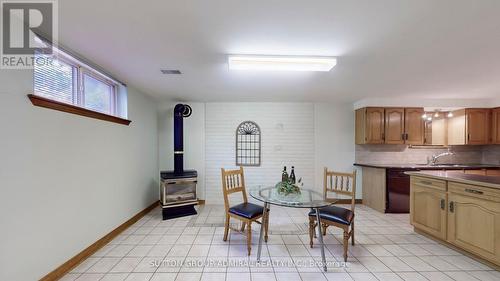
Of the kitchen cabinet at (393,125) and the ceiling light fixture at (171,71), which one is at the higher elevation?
the ceiling light fixture at (171,71)

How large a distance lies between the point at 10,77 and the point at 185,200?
2784 millimetres

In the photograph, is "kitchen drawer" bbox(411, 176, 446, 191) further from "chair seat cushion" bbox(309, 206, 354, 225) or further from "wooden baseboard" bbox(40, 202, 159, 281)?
"wooden baseboard" bbox(40, 202, 159, 281)

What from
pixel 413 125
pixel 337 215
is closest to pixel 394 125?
pixel 413 125

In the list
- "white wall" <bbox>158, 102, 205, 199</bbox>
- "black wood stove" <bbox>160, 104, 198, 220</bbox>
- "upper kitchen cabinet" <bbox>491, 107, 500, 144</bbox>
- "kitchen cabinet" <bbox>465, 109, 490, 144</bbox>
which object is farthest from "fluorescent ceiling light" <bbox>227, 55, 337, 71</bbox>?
"upper kitchen cabinet" <bbox>491, 107, 500, 144</bbox>

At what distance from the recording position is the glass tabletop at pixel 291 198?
85.5 inches

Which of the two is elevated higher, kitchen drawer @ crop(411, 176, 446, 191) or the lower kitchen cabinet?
kitchen drawer @ crop(411, 176, 446, 191)

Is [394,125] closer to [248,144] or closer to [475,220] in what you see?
[475,220]

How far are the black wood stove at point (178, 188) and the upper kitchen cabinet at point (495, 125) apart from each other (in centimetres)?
596

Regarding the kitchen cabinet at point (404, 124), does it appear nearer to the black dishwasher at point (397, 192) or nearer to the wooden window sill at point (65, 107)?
the black dishwasher at point (397, 192)

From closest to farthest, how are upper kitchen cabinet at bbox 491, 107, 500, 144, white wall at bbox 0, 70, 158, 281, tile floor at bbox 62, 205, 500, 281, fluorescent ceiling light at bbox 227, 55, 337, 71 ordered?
white wall at bbox 0, 70, 158, 281 → tile floor at bbox 62, 205, 500, 281 → fluorescent ceiling light at bbox 227, 55, 337, 71 → upper kitchen cabinet at bbox 491, 107, 500, 144

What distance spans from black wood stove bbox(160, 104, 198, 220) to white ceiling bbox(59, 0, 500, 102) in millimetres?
1181

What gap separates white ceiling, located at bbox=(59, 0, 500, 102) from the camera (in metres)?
1.45

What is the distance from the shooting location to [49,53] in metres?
Result: 2.03

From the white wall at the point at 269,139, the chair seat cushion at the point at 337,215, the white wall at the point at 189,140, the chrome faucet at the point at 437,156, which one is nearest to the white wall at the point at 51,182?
the white wall at the point at 189,140
